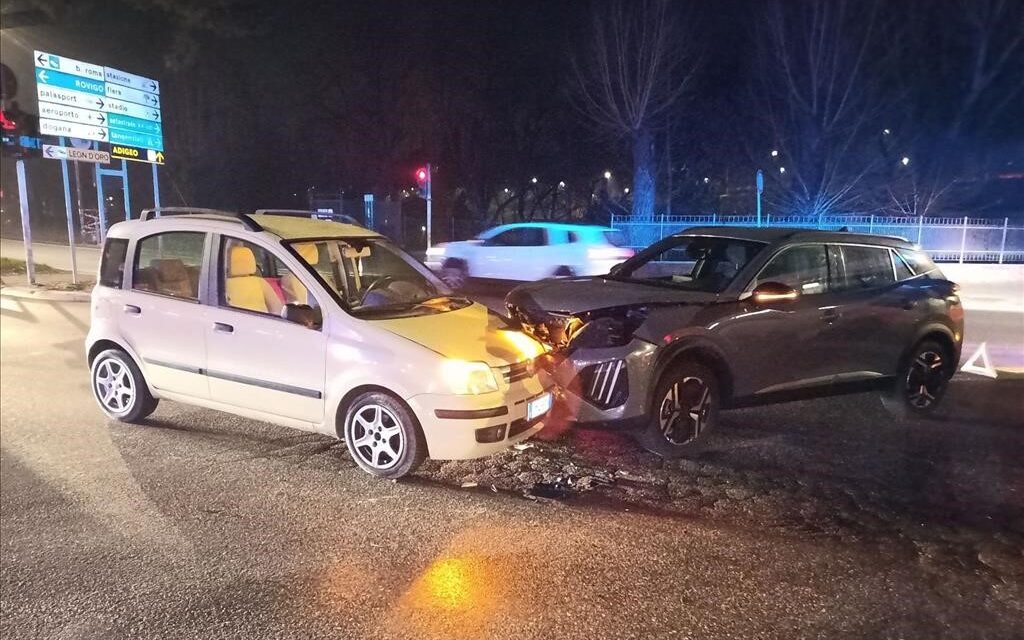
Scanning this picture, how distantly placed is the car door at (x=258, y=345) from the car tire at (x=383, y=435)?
301mm

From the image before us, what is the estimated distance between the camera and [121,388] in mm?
6172

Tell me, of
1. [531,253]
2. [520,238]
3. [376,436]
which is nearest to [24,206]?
[520,238]

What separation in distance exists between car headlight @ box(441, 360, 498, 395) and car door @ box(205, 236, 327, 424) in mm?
973

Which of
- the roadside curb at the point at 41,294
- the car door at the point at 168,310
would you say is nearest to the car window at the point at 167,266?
the car door at the point at 168,310

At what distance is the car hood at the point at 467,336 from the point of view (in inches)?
186

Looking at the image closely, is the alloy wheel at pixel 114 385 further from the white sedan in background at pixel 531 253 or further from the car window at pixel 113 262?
the white sedan in background at pixel 531 253

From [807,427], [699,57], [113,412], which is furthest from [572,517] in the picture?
[699,57]

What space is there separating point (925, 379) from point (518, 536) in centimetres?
471

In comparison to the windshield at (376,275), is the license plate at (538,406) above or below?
below

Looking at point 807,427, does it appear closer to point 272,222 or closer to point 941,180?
point 272,222

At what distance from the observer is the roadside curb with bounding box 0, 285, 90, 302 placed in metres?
15.7

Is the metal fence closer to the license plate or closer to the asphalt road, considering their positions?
the asphalt road

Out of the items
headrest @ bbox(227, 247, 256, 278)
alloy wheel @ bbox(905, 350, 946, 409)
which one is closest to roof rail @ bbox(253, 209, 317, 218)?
headrest @ bbox(227, 247, 256, 278)

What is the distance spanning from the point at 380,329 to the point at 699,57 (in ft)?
63.0
